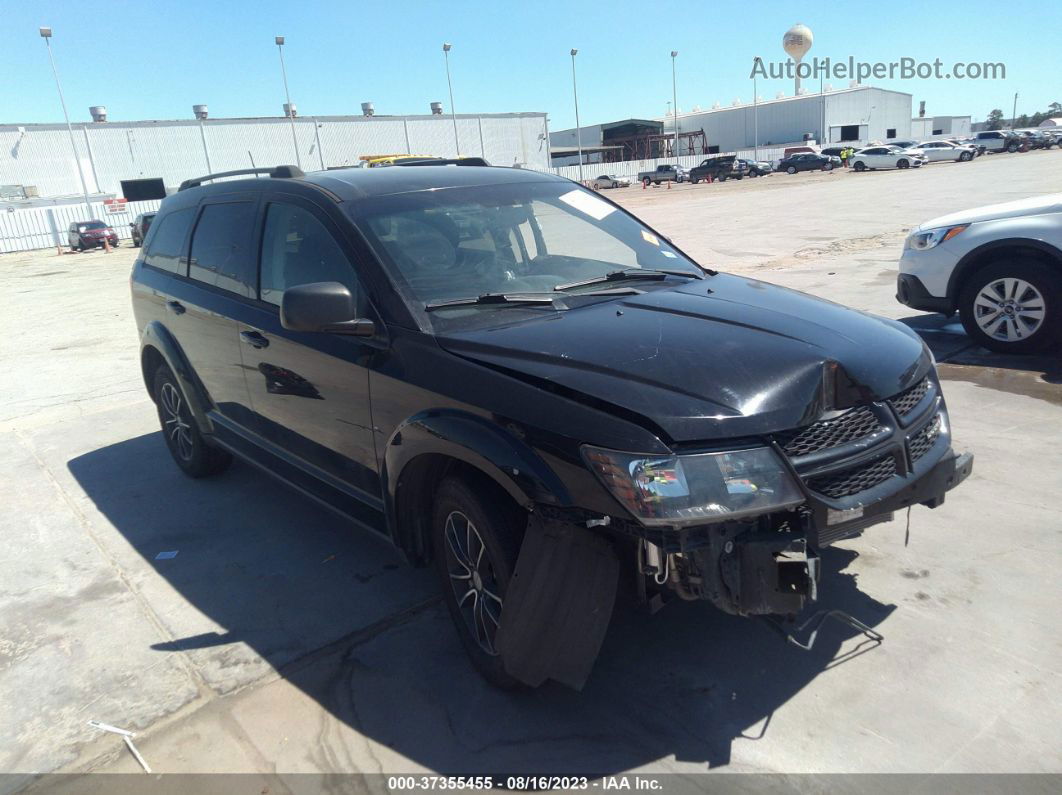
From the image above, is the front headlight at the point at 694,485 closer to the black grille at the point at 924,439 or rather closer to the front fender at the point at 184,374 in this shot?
the black grille at the point at 924,439

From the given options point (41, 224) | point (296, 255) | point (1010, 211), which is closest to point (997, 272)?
point (1010, 211)

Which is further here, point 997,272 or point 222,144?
point 222,144

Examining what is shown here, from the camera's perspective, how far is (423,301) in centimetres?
317

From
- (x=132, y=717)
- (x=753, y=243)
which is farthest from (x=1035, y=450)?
(x=753, y=243)

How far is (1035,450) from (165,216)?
18.8 feet

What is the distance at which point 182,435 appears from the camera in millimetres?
5383

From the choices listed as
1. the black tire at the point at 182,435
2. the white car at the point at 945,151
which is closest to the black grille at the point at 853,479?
the black tire at the point at 182,435

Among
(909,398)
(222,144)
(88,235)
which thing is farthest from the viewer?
(222,144)

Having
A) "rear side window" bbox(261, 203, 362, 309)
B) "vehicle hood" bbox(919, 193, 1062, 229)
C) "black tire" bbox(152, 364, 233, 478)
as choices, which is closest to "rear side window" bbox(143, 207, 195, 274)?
"black tire" bbox(152, 364, 233, 478)

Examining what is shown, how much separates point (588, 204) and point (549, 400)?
201 centimetres

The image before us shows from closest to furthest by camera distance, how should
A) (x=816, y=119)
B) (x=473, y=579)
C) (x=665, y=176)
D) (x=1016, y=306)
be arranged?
(x=473, y=579)
(x=1016, y=306)
(x=665, y=176)
(x=816, y=119)

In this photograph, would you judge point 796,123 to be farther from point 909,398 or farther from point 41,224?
point 909,398

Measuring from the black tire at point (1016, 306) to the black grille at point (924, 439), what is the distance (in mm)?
4215

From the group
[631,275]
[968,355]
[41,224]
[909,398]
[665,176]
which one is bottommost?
[968,355]
